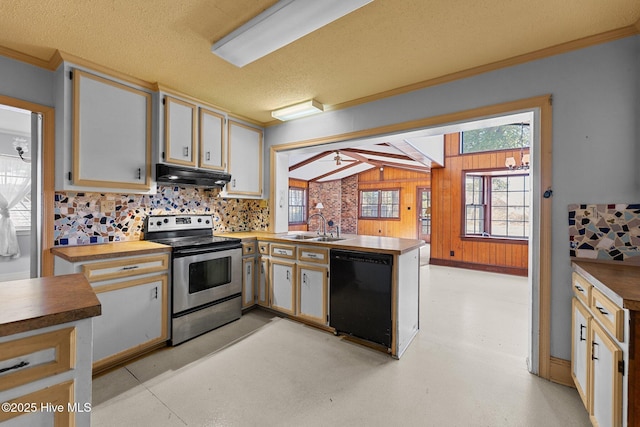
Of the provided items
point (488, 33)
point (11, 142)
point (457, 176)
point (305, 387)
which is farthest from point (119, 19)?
point (457, 176)

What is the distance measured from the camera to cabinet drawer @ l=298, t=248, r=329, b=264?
2.85 m

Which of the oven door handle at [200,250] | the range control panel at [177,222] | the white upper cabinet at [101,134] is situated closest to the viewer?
the white upper cabinet at [101,134]

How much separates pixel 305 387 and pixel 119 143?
8.57 ft

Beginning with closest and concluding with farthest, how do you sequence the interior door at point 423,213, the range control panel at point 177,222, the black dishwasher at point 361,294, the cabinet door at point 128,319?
the cabinet door at point 128,319 → the black dishwasher at point 361,294 → the range control panel at point 177,222 → the interior door at point 423,213

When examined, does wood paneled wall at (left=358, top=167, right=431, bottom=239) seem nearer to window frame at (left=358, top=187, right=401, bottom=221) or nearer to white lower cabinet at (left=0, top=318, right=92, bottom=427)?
window frame at (left=358, top=187, right=401, bottom=221)

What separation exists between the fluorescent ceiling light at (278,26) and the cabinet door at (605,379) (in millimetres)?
2097

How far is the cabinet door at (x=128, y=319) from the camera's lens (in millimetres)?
2133

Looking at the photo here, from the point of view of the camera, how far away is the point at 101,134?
2.42 meters

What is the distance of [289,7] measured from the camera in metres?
1.59

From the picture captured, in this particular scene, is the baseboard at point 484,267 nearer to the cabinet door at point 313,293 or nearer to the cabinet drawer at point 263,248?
the cabinet door at point 313,293

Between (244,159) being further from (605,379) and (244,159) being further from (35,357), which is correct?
(605,379)

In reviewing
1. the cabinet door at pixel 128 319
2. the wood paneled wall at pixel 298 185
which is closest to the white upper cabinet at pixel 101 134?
the cabinet door at pixel 128 319

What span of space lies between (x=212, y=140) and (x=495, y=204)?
5863 millimetres

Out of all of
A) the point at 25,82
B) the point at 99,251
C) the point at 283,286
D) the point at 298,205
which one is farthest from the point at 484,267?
the point at 25,82
